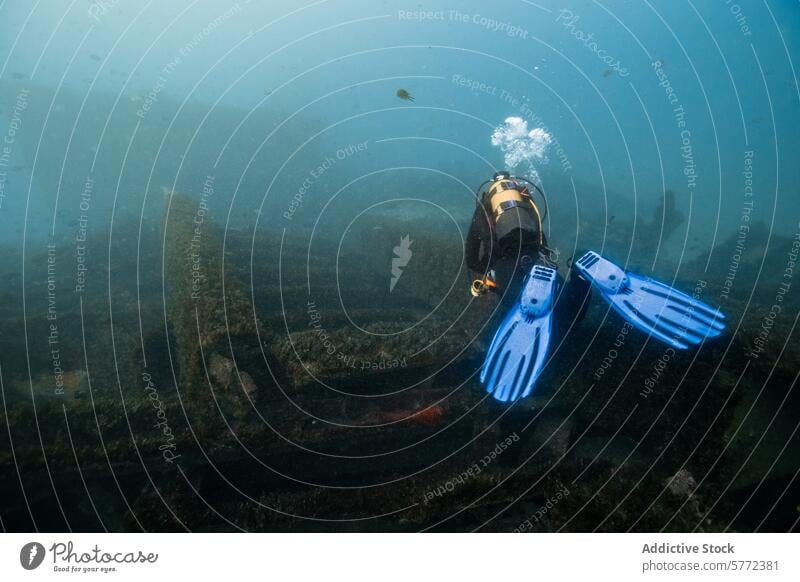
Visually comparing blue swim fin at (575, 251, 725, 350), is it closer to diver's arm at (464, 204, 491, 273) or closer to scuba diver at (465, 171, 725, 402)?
scuba diver at (465, 171, 725, 402)

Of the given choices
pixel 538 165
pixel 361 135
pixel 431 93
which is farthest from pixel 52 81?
pixel 538 165

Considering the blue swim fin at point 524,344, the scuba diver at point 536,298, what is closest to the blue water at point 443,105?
the scuba diver at point 536,298

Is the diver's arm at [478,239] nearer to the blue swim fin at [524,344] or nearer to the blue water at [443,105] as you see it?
the blue swim fin at [524,344]

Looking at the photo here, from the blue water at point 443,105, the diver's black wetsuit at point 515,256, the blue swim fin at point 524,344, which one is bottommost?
the blue swim fin at point 524,344

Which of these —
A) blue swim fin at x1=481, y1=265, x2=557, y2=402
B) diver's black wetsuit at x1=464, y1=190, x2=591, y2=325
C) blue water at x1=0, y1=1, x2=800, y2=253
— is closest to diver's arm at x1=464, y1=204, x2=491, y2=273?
diver's black wetsuit at x1=464, y1=190, x2=591, y2=325

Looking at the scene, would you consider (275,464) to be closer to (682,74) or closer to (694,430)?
(694,430)

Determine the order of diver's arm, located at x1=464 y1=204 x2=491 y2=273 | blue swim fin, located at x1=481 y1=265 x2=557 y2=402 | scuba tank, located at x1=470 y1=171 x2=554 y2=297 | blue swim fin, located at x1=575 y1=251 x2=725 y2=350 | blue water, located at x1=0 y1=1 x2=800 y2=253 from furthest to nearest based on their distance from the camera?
blue water, located at x1=0 y1=1 x2=800 y2=253 → diver's arm, located at x1=464 y1=204 x2=491 y2=273 → scuba tank, located at x1=470 y1=171 x2=554 y2=297 → blue swim fin, located at x1=575 y1=251 x2=725 y2=350 → blue swim fin, located at x1=481 y1=265 x2=557 y2=402

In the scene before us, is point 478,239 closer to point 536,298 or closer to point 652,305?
point 536,298
